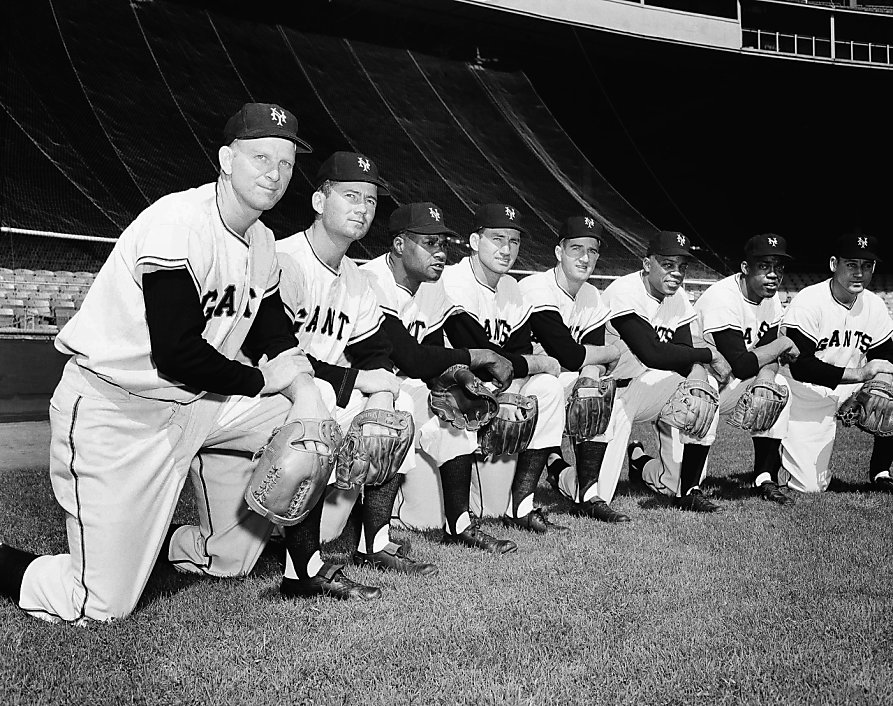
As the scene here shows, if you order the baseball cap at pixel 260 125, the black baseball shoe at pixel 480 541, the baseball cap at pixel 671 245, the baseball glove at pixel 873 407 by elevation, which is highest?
the baseball cap at pixel 260 125

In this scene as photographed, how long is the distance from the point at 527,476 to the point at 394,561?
103 centimetres

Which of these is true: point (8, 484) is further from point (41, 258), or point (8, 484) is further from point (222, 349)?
point (41, 258)

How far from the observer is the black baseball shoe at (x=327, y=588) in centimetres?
302

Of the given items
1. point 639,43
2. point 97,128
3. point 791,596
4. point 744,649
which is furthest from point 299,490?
point 639,43

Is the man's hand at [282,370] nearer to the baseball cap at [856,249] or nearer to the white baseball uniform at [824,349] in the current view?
the white baseball uniform at [824,349]

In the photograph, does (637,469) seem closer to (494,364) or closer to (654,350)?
(654,350)

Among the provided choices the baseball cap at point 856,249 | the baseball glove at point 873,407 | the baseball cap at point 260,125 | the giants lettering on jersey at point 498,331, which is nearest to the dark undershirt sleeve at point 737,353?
the baseball glove at point 873,407

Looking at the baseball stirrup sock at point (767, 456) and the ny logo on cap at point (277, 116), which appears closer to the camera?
the ny logo on cap at point (277, 116)

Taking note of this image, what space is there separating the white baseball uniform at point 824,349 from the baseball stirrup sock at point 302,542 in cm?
332

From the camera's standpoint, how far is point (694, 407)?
4.59m

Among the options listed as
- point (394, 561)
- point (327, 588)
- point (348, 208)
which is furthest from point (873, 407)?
point (327, 588)

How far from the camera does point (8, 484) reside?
4.79 meters

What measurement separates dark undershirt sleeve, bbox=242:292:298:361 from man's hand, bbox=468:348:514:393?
Result: 39.9 inches

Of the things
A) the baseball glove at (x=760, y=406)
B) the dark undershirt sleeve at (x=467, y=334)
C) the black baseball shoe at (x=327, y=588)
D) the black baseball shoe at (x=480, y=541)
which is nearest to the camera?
the black baseball shoe at (x=327, y=588)
